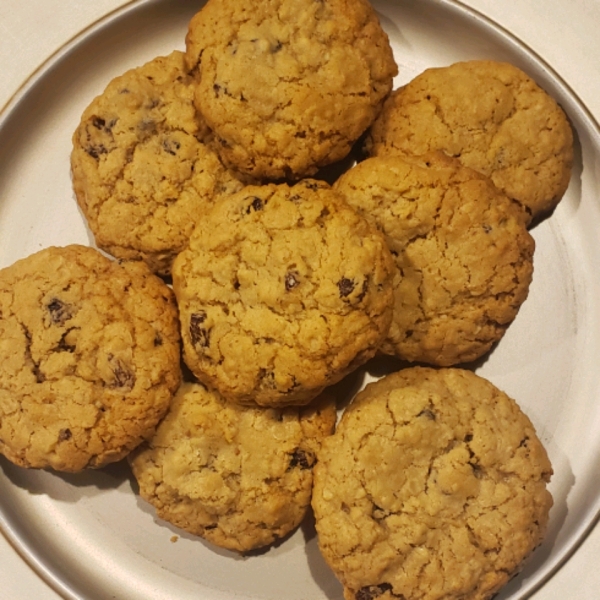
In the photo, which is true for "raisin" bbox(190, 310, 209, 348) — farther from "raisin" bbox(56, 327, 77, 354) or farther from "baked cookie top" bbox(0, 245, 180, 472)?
"raisin" bbox(56, 327, 77, 354)

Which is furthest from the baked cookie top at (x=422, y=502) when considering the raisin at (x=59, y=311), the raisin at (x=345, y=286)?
the raisin at (x=59, y=311)

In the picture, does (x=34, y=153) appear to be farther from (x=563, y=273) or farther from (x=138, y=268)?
(x=563, y=273)

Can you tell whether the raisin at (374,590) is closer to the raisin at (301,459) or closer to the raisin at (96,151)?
the raisin at (301,459)

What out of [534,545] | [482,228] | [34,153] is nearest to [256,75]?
[482,228]

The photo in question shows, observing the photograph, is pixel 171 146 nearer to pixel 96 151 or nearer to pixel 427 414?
pixel 96 151

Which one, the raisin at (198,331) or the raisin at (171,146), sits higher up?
the raisin at (171,146)

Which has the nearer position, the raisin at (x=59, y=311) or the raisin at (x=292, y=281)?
the raisin at (x=292, y=281)

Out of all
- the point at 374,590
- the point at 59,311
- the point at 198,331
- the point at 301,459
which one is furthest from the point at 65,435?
the point at 374,590
